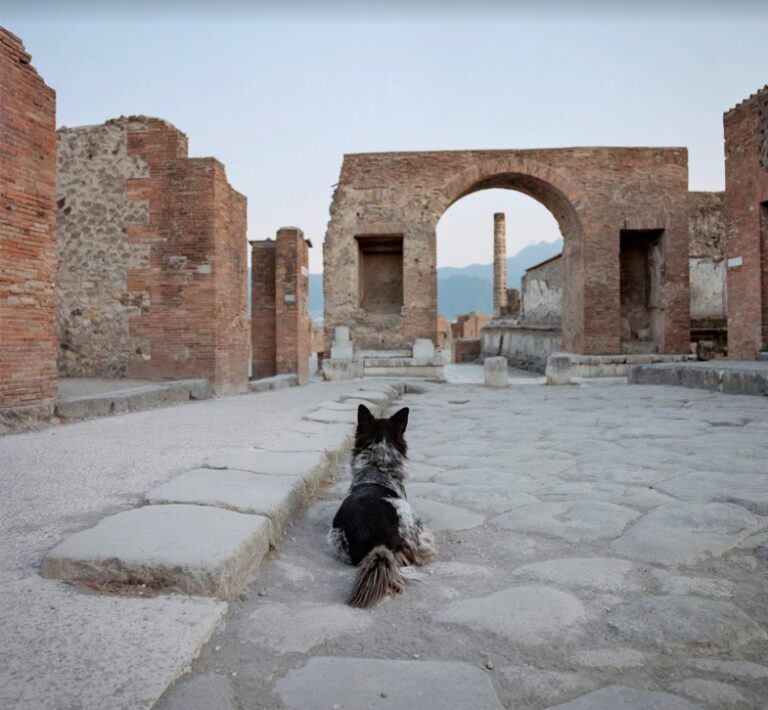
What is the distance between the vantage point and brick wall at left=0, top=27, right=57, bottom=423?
4.88m

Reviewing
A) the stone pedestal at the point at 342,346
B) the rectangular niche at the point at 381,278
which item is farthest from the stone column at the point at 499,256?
the stone pedestal at the point at 342,346

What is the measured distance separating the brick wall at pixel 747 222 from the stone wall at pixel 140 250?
9.90 m

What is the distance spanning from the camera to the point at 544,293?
793 inches

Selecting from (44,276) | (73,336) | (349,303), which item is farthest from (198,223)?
(349,303)

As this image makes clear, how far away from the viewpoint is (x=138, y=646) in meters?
1.38

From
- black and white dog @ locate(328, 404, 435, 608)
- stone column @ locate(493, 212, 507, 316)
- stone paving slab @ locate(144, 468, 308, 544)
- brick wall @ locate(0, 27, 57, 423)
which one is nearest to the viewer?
black and white dog @ locate(328, 404, 435, 608)

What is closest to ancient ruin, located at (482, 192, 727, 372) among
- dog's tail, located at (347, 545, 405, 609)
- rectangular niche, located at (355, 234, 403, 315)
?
rectangular niche, located at (355, 234, 403, 315)

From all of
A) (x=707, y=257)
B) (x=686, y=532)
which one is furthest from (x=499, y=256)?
(x=686, y=532)

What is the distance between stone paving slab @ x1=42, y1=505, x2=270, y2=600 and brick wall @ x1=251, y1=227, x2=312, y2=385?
10100 mm

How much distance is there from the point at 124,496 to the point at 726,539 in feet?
8.66

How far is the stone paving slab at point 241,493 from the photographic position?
2.37 m

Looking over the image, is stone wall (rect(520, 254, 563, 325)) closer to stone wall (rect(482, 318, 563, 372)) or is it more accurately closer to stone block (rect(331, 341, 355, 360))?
stone wall (rect(482, 318, 563, 372))

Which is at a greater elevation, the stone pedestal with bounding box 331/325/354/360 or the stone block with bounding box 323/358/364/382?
the stone pedestal with bounding box 331/325/354/360

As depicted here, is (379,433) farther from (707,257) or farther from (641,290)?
(707,257)
